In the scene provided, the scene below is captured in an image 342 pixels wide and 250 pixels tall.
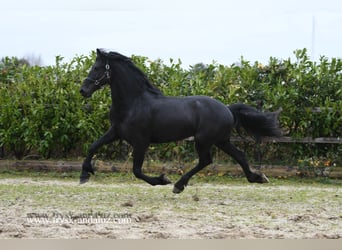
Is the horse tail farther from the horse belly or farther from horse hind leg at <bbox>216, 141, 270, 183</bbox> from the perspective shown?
the horse belly

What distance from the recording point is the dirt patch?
22.2 ft

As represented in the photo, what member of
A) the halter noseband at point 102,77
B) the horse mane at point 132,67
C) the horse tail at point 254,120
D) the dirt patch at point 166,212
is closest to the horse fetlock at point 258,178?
→ the dirt patch at point 166,212

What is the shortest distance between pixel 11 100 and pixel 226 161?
172 inches

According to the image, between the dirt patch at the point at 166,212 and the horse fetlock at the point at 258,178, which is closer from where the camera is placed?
the dirt patch at the point at 166,212

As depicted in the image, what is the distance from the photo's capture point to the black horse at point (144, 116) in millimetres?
9336

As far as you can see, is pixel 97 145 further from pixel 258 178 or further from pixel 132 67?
pixel 258 178

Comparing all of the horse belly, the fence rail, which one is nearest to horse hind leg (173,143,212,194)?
the horse belly

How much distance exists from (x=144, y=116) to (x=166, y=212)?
177cm

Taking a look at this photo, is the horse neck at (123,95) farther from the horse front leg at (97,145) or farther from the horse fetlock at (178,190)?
the horse fetlock at (178,190)

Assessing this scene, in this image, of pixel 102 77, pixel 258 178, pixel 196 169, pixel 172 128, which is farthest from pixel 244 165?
pixel 102 77

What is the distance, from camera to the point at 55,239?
6277 millimetres

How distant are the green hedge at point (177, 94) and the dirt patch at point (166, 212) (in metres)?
1.83

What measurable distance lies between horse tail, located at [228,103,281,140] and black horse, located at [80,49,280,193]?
57 cm

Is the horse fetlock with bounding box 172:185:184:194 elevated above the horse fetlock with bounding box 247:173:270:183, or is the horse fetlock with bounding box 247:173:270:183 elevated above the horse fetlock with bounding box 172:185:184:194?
the horse fetlock with bounding box 247:173:270:183
